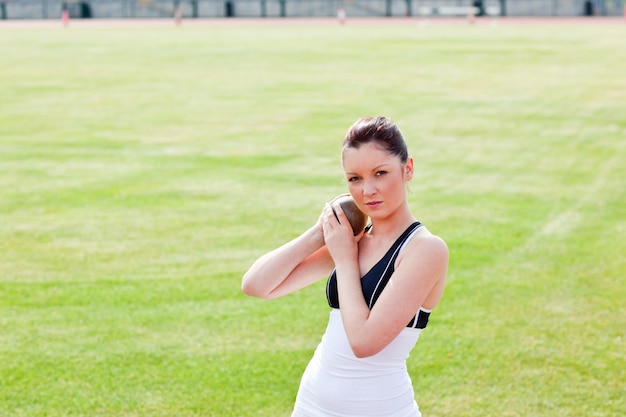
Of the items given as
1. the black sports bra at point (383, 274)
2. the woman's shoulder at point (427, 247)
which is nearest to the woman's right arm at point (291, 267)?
the black sports bra at point (383, 274)

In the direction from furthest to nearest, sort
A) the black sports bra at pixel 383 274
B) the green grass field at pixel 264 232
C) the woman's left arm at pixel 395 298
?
1. the green grass field at pixel 264 232
2. the black sports bra at pixel 383 274
3. the woman's left arm at pixel 395 298

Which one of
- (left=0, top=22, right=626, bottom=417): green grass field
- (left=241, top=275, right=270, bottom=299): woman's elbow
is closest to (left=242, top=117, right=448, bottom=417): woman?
(left=241, top=275, right=270, bottom=299): woman's elbow

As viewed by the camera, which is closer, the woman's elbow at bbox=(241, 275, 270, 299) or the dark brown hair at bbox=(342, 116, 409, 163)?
the dark brown hair at bbox=(342, 116, 409, 163)

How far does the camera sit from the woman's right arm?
375 cm

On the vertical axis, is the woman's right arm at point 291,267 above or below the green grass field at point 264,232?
above

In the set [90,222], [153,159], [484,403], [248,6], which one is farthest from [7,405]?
[248,6]

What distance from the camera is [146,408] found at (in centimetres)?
641

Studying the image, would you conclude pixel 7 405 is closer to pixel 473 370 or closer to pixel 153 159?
pixel 473 370

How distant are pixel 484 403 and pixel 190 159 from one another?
9678 mm

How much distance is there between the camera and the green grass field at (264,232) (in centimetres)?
689

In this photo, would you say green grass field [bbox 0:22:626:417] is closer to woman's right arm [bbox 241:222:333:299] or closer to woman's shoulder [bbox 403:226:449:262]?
woman's right arm [bbox 241:222:333:299]

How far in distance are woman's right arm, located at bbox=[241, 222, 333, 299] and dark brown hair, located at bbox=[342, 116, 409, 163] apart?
→ 0.41 meters

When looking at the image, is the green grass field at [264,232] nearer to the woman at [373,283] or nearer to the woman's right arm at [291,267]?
the woman's right arm at [291,267]

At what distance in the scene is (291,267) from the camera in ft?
12.4
